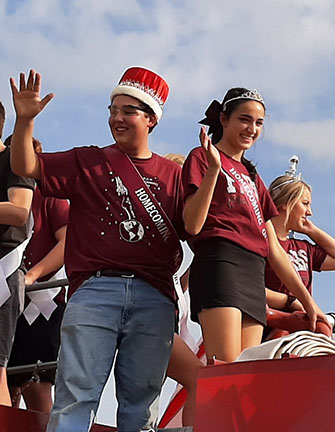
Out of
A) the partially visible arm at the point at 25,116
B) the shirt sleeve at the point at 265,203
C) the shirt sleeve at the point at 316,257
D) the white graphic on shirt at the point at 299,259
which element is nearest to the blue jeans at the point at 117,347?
the partially visible arm at the point at 25,116

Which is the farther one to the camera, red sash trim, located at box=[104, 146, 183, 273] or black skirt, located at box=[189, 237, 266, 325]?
black skirt, located at box=[189, 237, 266, 325]

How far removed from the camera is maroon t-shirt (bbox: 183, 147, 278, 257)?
4.27 meters

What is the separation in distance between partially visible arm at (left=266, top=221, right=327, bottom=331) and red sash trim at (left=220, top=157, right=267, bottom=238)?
11.0 inches

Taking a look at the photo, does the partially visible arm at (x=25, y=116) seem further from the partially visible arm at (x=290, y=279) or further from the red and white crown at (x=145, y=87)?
the partially visible arm at (x=290, y=279)

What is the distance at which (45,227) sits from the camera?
17.4ft

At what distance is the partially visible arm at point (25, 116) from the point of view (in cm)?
380

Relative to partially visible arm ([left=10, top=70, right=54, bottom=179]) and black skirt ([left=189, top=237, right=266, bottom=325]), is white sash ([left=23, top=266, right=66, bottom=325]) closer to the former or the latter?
black skirt ([left=189, top=237, right=266, bottom=325])

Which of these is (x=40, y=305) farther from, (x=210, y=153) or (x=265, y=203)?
(x=210, y=153)

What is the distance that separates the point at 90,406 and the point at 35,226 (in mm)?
1852

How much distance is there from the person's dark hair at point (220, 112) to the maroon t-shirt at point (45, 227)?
1.05m

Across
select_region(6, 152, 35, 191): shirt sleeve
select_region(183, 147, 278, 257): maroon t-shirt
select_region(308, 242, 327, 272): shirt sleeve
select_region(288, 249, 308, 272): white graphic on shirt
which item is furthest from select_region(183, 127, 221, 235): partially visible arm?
select_region(308, 242, 327, 272): shirt sleeve

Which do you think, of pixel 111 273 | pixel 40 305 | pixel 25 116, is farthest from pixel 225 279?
pixel 40 305

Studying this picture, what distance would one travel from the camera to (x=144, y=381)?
12.5 ft

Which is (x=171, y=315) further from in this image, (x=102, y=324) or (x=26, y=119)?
(x=26, y=119)
